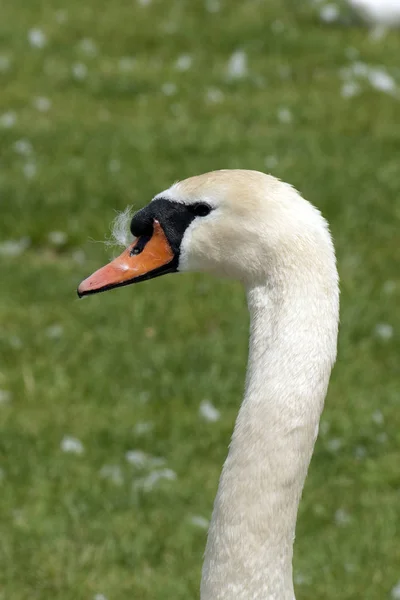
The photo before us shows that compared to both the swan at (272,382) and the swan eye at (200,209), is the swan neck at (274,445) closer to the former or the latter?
the swan at (272,382)

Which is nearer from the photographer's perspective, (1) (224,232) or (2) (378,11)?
(1) (224,232)

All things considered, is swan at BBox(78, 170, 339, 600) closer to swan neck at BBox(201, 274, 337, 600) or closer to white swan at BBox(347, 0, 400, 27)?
swan neck at BBox(201, 274, 337, 600)

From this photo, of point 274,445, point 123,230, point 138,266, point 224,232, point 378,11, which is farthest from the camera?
point 378,11

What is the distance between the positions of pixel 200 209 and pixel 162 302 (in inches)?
126

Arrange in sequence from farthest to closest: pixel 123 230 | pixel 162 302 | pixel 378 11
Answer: pixel 378 11 < pixel 162 302 < pixel 123 230

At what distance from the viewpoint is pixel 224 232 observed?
2564 mm

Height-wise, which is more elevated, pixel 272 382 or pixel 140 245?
pixel 140 245

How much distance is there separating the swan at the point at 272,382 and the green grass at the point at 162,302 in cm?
141

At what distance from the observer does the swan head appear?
8.00 feet

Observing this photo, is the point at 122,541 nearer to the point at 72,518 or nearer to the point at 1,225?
the point at 72,518

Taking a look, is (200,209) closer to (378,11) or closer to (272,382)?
(272,382)

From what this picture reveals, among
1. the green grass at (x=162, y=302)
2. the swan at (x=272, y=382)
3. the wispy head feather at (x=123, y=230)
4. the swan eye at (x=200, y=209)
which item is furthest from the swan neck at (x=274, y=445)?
the green grass at (x=162, y=302)

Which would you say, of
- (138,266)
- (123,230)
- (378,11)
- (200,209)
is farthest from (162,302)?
(378,11)

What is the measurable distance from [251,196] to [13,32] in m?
7.05
